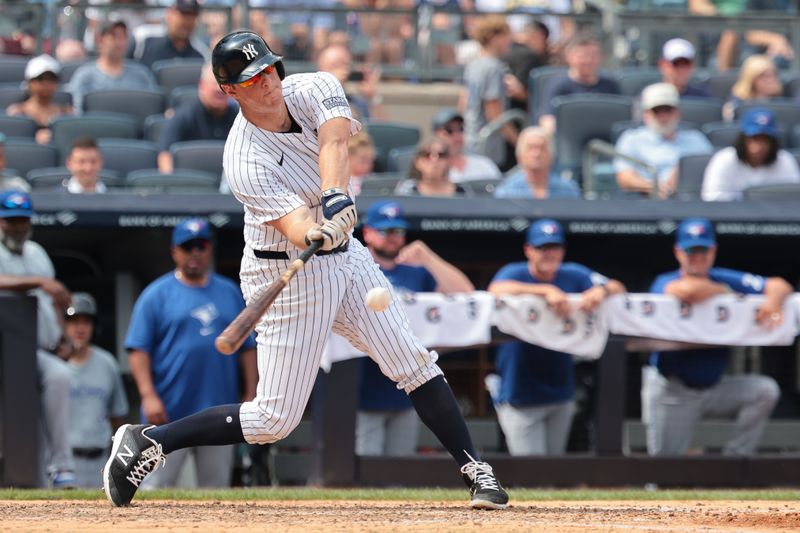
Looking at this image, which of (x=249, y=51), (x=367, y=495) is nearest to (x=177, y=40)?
(x=367, y=495)

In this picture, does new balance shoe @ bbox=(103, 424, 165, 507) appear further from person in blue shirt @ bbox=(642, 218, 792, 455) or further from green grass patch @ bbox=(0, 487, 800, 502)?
person in blue shirt @ bbox=(642, 218, 792, 455)

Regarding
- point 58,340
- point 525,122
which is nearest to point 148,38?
point 525,122

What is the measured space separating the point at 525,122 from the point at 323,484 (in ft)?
12.9

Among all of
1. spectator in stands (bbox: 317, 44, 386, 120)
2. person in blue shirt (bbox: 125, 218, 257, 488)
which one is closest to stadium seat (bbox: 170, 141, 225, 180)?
→ spectator in stands (bbox: 317, 44, 386, 120)

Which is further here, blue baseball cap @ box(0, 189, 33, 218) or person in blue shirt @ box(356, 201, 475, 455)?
person in blue shirt @ box(356, 201, 475, 455)

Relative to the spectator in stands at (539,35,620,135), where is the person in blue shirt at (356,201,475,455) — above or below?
below

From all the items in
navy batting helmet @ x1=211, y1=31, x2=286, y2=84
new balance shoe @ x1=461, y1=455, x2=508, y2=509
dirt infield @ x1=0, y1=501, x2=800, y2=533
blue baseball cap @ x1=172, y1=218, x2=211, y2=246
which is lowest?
dirt infield @ x1=0, y1=501, x2=800, y2=533

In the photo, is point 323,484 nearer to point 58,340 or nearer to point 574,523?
point 58,340

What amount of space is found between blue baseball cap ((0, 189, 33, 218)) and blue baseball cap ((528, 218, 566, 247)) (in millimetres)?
2706

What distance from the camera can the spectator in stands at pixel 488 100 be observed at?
10320mm

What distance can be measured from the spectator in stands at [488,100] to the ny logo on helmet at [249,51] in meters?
5.71

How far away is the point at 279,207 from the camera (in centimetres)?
465

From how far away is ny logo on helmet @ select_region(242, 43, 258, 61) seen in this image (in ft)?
15.2

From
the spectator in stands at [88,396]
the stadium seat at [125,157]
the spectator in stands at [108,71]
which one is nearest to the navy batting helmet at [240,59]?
the spectator in stands at [88,396]
